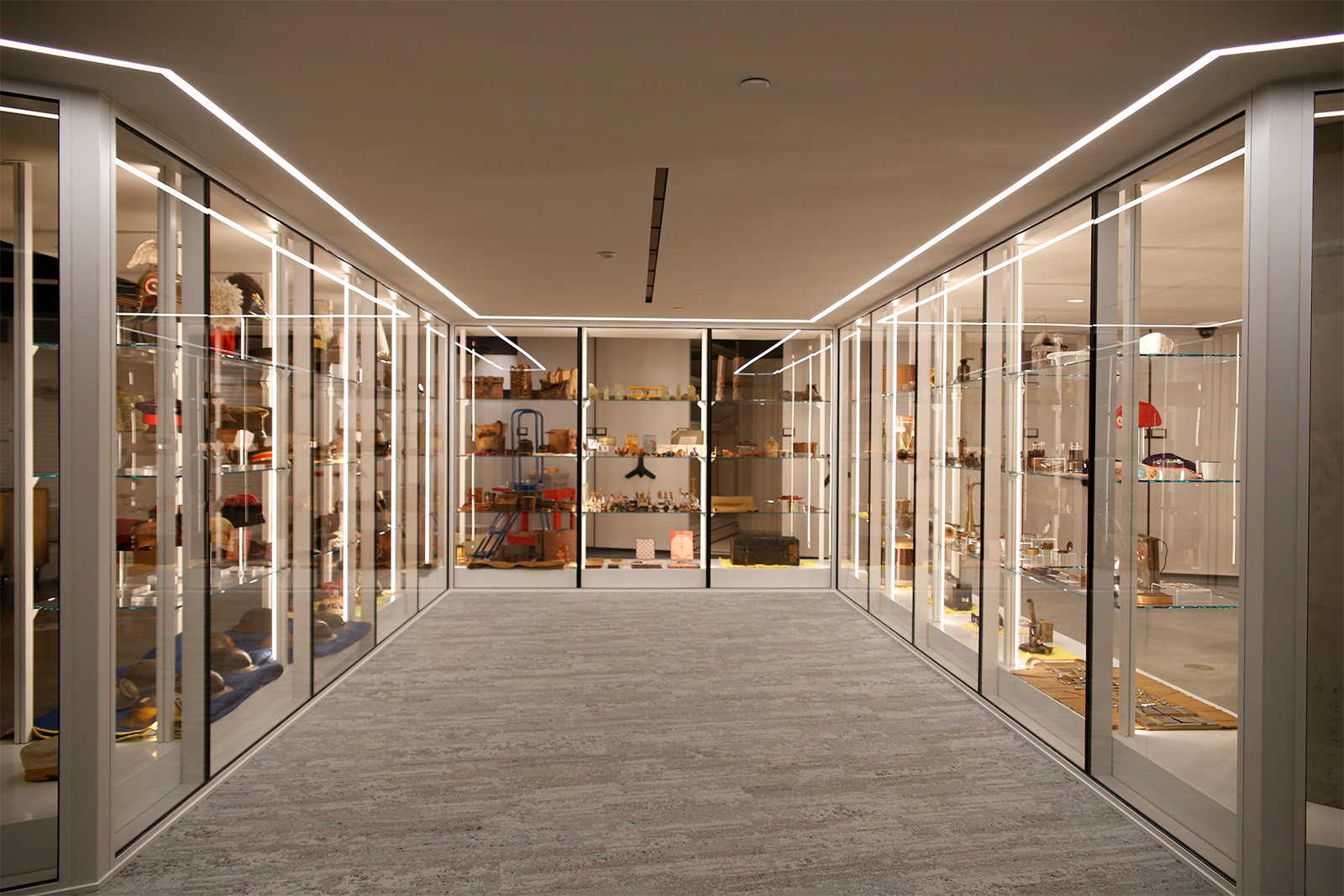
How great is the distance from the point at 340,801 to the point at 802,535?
5.28 metres

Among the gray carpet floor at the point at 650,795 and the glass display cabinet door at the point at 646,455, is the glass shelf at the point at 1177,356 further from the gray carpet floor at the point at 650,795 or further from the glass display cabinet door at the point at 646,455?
the glass display cabinet door at the point at 646,455

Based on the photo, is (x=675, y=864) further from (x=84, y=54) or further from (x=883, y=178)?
(x=84, y=54)

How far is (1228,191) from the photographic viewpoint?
254 centimetres

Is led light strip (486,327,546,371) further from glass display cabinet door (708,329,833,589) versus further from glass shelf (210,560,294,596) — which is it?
glass shelf (210,560,294,596)

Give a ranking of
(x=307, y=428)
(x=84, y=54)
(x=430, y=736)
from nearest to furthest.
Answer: (x=84, y=54), (x=430, y=736), (x=307, y=428)

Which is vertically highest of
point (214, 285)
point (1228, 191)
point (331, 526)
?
point (1228, 191)

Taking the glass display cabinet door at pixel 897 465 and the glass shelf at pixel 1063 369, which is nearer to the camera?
the glass shelf at pixel 1063 369

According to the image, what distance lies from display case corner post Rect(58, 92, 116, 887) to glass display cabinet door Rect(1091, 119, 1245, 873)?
363cm

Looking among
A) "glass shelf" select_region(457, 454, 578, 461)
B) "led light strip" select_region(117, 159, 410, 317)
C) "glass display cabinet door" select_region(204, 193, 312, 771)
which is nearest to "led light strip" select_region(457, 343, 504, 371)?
"glass shelf" select_region(457, 454, 578, 461)

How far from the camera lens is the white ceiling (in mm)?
1916

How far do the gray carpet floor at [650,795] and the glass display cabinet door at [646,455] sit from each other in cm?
262

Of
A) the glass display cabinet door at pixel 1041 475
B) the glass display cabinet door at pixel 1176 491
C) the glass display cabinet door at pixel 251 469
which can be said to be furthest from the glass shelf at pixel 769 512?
the glass display cabinet door at pixel 1176 491

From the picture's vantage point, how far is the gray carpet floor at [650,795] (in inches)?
95.2

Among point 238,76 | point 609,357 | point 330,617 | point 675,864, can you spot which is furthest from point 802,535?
point 238,76
